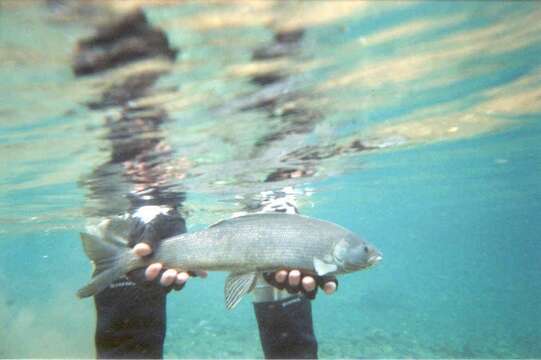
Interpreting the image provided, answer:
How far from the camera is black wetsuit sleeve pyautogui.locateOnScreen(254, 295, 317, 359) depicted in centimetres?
A: 661

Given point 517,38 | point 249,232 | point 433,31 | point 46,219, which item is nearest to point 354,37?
point 433,31

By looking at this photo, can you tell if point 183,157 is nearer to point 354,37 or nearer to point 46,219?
point 354,37

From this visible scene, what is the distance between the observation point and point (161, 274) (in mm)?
5520

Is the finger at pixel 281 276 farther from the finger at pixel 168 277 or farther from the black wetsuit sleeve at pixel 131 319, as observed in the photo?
the black wetsuit sleeve at pixel 131 319

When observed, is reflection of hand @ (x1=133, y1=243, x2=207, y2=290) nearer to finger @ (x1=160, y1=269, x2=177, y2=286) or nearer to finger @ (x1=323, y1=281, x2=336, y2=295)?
finger @ (x1=160, y1=269, x2=177, y2=286)

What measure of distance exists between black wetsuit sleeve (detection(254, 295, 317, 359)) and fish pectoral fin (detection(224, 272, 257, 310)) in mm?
1851

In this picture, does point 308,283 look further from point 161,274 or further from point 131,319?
point 131,319

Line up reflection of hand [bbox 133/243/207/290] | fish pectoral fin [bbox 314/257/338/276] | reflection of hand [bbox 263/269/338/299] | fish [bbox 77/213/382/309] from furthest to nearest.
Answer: reflection of hand [bbox 263/269/338/299] → reflection of hand [bbox 133/243/207/290] → fish [bbox 77/213/382/309] → fish pectoral fin [bbox 314/257/338/276]

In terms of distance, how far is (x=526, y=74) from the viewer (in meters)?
9.77

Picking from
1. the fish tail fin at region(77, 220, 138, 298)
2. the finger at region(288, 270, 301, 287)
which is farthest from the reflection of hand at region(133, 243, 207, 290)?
the finger at region(288, 270, 301, 287)

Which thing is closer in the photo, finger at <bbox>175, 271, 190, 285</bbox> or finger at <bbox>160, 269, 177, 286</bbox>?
finger at <bbox>160, 269, 177, 286</bbox>

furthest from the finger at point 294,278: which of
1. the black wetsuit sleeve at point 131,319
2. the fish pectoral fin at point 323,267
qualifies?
the black wetsuit sleeve at point 131,319

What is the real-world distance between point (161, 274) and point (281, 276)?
170cm

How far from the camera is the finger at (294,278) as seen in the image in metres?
5.40
